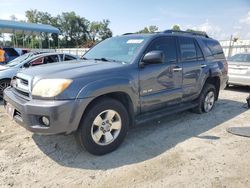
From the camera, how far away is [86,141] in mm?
3527

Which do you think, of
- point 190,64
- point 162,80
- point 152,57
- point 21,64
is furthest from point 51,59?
point 152,57

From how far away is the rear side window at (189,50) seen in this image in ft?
16.8

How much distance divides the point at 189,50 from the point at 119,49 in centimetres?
170

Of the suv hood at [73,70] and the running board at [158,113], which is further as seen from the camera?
the running board at [158,113]

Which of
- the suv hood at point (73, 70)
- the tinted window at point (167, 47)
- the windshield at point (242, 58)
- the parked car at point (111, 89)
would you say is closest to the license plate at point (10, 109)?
the parked car at point (111, 89)

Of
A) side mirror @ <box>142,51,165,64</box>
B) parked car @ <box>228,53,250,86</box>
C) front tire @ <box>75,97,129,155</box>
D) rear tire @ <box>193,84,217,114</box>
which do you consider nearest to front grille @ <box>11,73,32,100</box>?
front tire @ <box>75,97,129,155</box>

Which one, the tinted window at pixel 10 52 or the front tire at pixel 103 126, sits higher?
the tinted window at pixel 10 52

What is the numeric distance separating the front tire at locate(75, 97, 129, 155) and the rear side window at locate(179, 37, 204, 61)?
6.71 ft

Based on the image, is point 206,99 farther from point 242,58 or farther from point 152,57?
point 242,58

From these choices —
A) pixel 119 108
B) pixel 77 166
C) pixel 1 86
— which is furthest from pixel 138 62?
pixel 1 86

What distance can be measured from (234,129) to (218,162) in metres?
1.71

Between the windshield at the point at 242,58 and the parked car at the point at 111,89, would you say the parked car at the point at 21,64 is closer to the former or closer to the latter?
the parked car at the point at 111,89

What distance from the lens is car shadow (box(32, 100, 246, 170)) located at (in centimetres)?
360

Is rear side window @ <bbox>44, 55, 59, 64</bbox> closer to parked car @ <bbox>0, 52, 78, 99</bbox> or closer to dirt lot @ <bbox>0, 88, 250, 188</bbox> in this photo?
parked car @ <bbox>0, 52, 78, 99</bbox>
